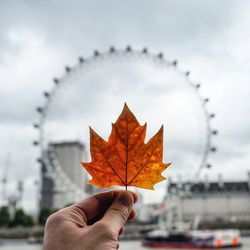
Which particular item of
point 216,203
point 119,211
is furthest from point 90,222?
point 216,203

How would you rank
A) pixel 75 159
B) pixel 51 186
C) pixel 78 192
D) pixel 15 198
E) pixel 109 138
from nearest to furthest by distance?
pixel 109 138 < pixel 78 192 < pixel 15 198 < pixel 75 159 < pixel 51 186

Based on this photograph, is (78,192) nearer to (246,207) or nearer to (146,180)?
(146,180)

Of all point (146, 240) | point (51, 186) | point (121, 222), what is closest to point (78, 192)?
point (146, 240)

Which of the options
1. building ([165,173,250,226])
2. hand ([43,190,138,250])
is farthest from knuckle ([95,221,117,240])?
building ([165,173,250,226])

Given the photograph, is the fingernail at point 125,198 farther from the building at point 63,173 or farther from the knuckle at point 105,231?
the building at point 63,173

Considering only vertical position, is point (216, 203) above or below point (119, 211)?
below

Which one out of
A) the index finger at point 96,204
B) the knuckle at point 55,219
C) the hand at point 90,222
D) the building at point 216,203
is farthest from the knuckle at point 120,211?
the building at point 216,203

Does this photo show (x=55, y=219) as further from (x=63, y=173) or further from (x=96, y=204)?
(x=63, y=173)
